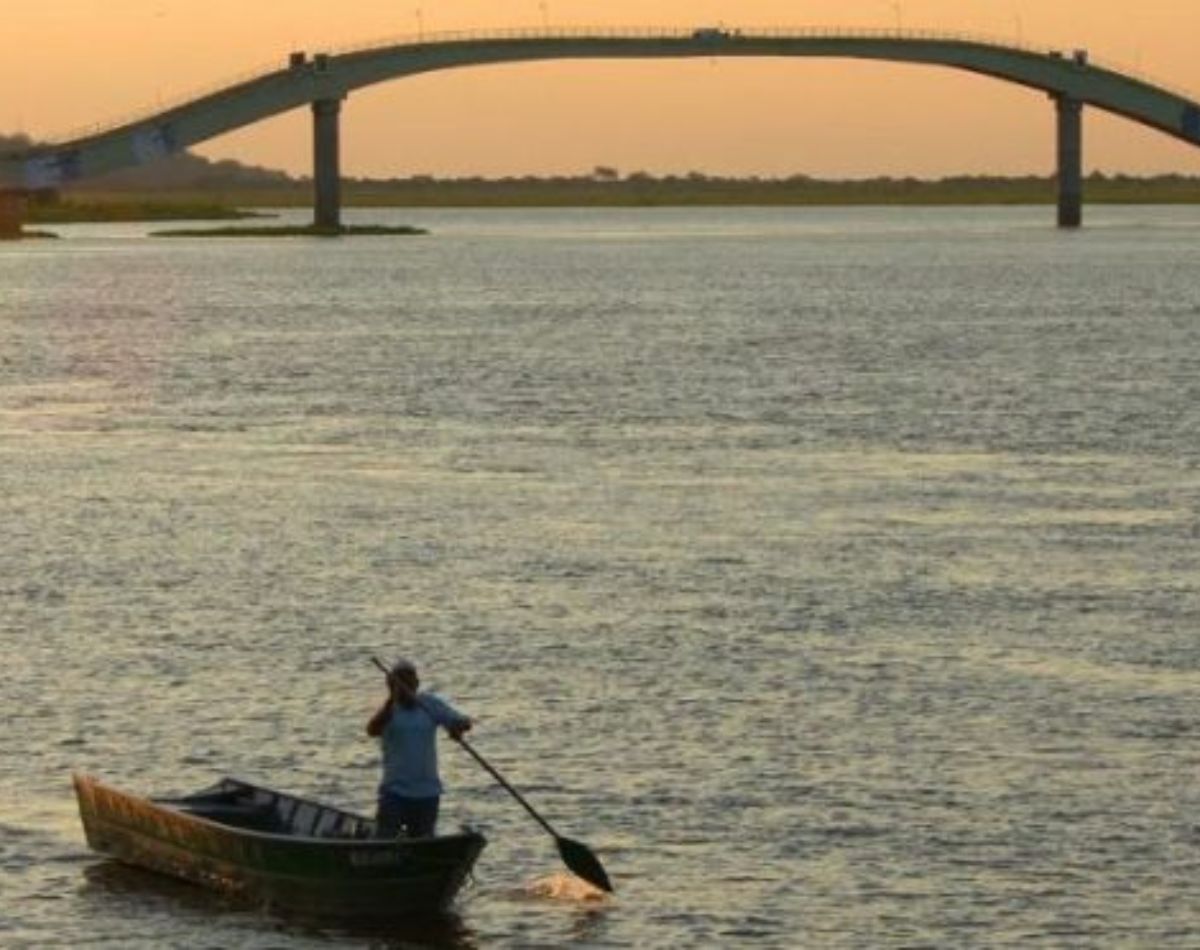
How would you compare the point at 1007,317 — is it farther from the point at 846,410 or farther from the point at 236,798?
the point at 236,798

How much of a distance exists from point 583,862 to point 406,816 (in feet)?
7.11

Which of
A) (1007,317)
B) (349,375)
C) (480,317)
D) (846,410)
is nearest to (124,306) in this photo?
(480,317)

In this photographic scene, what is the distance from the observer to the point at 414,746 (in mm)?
36281

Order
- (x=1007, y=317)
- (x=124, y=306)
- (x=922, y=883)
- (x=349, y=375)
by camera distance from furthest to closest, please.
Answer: (x=124, y=306) < (x=1007, y=317) < (x=349, y=375) < (x=922, y=883)

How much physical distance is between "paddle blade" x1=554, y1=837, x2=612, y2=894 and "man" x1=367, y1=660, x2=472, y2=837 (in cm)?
162

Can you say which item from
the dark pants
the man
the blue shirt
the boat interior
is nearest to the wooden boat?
the boat interior

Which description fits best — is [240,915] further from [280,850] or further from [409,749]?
[409,749]

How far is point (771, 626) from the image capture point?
56344 millimetres

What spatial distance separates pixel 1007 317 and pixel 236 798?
129 m

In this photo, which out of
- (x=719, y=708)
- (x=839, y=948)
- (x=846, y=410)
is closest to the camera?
(x=839, y=948)

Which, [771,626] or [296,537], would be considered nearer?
[771,626]

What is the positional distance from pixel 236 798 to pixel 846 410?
66.1 meters

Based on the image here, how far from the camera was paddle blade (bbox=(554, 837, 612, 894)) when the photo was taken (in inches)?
1487

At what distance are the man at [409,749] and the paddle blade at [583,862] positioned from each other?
1618mm
